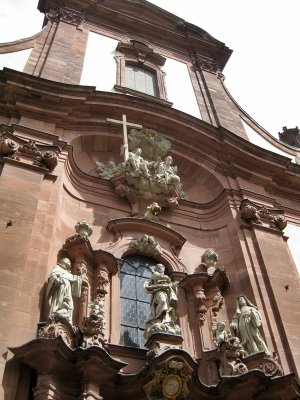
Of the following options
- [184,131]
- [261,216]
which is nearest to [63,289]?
[261,216]

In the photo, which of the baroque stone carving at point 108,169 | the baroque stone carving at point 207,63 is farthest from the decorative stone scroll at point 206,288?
the baroque stone carving at point 207,63

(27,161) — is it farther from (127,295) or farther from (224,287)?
(224,287)

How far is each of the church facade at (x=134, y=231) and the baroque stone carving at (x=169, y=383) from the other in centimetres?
2

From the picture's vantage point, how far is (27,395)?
674cm

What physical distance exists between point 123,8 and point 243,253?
10679 millimetres

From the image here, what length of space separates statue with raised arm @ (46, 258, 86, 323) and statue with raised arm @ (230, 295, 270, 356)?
273 centimetres

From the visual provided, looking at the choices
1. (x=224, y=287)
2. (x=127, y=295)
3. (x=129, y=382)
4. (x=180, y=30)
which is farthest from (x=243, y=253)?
(x=180, y=30)

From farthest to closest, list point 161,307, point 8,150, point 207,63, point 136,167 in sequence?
point 207,63 → point 136,167 → point 8,150 → point 161,307

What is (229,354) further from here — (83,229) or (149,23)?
(149,23)

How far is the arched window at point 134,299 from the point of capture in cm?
895

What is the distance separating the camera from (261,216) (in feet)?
38.7

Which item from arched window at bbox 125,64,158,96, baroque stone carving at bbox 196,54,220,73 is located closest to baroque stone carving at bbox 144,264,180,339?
arched window at bbox 125,64,158,96

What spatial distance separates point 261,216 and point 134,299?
377 centimetres

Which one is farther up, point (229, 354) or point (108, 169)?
point (108, 169)
